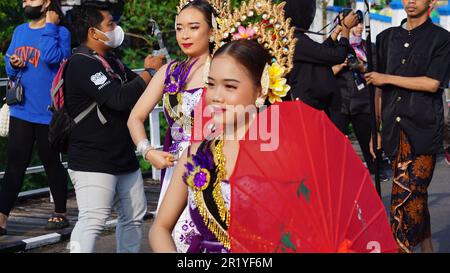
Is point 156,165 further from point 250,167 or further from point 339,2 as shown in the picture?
point 339,2

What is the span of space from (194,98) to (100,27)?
888 millimetres

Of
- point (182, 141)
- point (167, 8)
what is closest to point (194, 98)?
point (182, 141)

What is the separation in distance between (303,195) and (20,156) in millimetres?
4942

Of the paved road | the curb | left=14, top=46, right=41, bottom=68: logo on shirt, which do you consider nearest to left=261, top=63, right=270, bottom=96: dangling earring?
the paved road

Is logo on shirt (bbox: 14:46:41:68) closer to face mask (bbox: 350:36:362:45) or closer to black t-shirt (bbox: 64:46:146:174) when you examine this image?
black t-shirt (bbox: 64:46:146:174)

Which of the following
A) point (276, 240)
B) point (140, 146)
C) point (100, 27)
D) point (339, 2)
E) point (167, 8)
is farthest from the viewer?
point (339, 2)

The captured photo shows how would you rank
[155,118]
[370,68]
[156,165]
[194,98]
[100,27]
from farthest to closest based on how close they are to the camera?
[155,118] → [370,68] → [100,27] → [194,98] → [156,165]

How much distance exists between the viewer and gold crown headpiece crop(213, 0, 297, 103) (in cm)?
398

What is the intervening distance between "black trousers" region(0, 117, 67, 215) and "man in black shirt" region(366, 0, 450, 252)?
2.82m

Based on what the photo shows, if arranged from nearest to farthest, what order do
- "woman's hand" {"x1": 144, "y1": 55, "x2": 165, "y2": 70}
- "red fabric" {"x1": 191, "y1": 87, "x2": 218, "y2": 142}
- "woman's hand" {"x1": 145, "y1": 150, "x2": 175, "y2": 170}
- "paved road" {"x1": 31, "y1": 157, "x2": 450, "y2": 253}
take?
"red fabric" {"x1": 191, "y1": 87, "x2": 218, "y2": 142}, "woman's hand" {"x1": 145, "y1": 150, "x2": 175, "y2": 170}, "woman's hand" {"x1": 144, "y1": 55, "x2": 165, "y2": 70}, "paved road" {"x1": 31, "y1": 157, "x2": 450, "y2": 253}

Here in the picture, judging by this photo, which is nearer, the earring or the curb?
the earring

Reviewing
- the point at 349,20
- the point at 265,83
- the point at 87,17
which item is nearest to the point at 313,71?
the point at 349,20

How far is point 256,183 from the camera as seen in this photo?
339 centimetres

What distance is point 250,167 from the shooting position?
3428 millimetres
